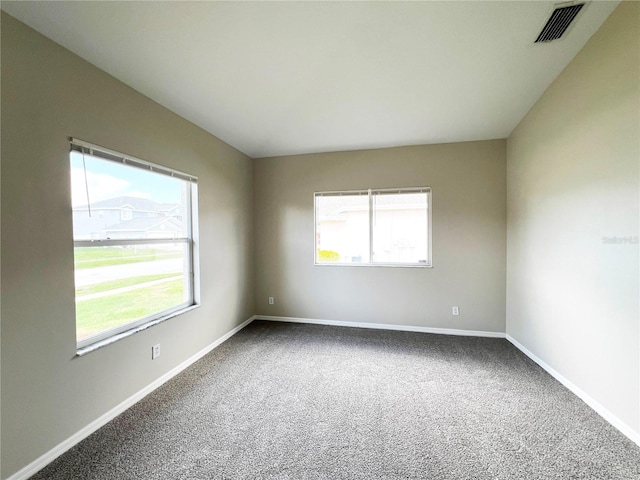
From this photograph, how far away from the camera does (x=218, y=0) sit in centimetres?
134

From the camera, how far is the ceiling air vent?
4.73ft

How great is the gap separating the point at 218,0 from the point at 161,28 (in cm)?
44

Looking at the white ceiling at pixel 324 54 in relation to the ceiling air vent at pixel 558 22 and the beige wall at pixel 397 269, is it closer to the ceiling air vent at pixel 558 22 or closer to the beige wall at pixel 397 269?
the ceiling air vent at pixel 558 22

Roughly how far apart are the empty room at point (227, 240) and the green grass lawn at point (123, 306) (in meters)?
0.02

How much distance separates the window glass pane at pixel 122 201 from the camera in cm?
178

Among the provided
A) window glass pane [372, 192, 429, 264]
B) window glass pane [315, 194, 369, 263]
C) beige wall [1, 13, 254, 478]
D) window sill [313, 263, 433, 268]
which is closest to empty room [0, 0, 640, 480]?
Answer: beige wall [1, 13, 254, 478]

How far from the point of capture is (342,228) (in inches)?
150

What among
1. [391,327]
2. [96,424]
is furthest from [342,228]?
[96,424]

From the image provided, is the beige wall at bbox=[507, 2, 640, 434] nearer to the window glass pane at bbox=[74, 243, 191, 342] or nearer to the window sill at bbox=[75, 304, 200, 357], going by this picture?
the window sill at bbox=[75, 304, 200, 357]

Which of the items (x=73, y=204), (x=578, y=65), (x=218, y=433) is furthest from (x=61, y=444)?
(x=578, y=65)

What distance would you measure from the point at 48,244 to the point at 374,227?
326cm

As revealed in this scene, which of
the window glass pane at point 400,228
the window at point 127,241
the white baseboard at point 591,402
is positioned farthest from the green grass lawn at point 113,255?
the white baseboard at point 591,402

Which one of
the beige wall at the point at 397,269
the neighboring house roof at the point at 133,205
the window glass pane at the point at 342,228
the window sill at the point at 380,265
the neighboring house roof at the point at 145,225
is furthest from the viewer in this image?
the window glass pane at the point at 342,228

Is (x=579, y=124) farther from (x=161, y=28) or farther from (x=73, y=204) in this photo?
(x=73, y=204)
